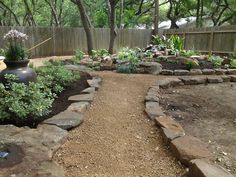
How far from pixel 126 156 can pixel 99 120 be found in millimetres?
941

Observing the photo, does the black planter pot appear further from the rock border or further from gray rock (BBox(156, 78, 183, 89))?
gray rock (BBox(156, 78, 183, 89))

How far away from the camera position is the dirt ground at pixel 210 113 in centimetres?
285

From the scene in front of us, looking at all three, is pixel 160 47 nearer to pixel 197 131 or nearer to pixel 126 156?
pixel 197 131

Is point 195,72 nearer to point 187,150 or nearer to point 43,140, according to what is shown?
point 187,150

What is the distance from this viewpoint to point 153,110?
377 cm

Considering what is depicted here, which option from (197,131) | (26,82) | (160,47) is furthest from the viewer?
(160,47)

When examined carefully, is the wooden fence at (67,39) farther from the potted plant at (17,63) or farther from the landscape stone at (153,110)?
the landscape stone at (153,110)

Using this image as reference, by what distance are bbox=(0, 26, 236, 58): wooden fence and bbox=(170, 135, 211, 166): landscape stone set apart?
31.8ft

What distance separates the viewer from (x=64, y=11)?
25.2 meters

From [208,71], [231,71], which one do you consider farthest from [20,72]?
[231,71]

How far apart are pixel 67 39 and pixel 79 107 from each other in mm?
10661

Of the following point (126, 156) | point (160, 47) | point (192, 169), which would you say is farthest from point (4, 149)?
point (160, 47)

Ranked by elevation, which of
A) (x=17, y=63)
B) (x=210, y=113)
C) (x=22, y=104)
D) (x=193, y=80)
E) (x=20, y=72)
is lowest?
(x=210, y=113)

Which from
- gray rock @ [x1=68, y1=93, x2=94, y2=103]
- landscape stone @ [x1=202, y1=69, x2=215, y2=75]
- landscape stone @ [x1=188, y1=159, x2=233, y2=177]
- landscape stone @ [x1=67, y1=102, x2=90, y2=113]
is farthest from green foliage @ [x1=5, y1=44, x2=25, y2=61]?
landscape stone @ [x1=202, y1=69, x2=215, y2=75]
